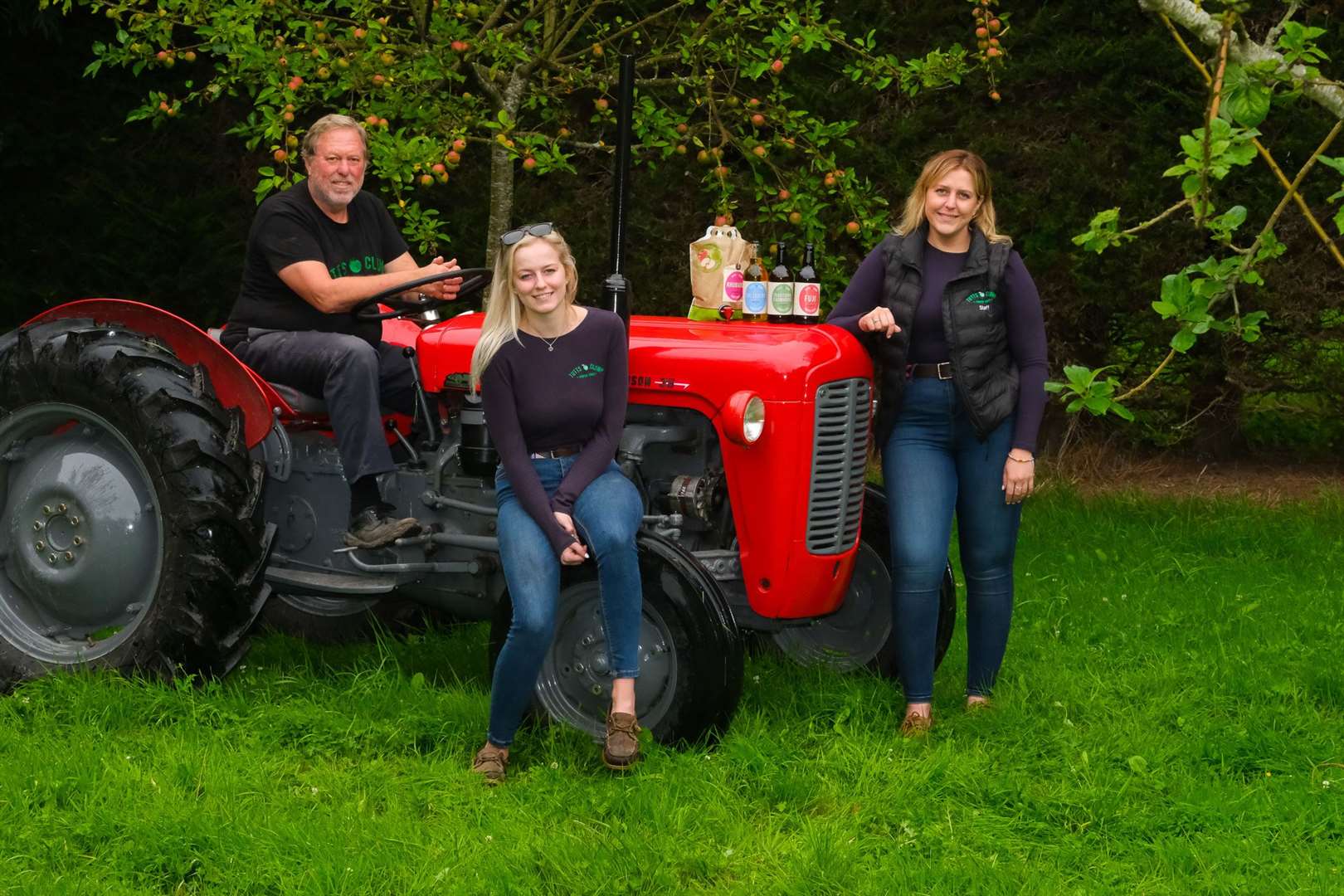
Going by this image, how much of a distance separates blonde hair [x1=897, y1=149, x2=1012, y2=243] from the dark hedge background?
246cm

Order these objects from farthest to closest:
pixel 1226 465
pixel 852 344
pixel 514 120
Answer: pixel 1226 465 → pixel 514 120 → pixel 852 344

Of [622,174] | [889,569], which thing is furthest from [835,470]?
[622,174]

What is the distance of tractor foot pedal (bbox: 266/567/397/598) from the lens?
4.50 meters

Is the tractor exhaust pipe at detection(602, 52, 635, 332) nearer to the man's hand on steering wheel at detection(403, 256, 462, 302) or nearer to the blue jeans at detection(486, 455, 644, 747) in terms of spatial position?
the man's hand on steering wheel at detection(403, 256, 462, 302)

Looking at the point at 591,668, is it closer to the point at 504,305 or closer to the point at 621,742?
the point at 621,742

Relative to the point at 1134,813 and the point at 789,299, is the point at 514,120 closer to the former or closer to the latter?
the point at 789,299

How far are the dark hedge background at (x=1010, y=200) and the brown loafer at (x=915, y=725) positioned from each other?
296cm

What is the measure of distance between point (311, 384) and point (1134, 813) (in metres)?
2.48

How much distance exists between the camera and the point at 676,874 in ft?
11.1

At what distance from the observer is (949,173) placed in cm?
425

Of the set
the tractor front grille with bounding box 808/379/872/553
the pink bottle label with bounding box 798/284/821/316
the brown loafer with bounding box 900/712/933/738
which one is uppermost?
the pink bottle label with bounding box 798/284/821/316

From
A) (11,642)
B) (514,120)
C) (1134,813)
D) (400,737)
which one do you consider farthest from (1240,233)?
(11,642)

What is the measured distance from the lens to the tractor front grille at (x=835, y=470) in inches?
167

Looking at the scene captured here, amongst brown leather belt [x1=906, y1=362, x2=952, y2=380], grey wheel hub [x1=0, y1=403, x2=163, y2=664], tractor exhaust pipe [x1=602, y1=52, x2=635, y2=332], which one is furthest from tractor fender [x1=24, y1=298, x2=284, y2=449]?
brown leather belt [x1=906, y1=362, x2=952, y2=380]
